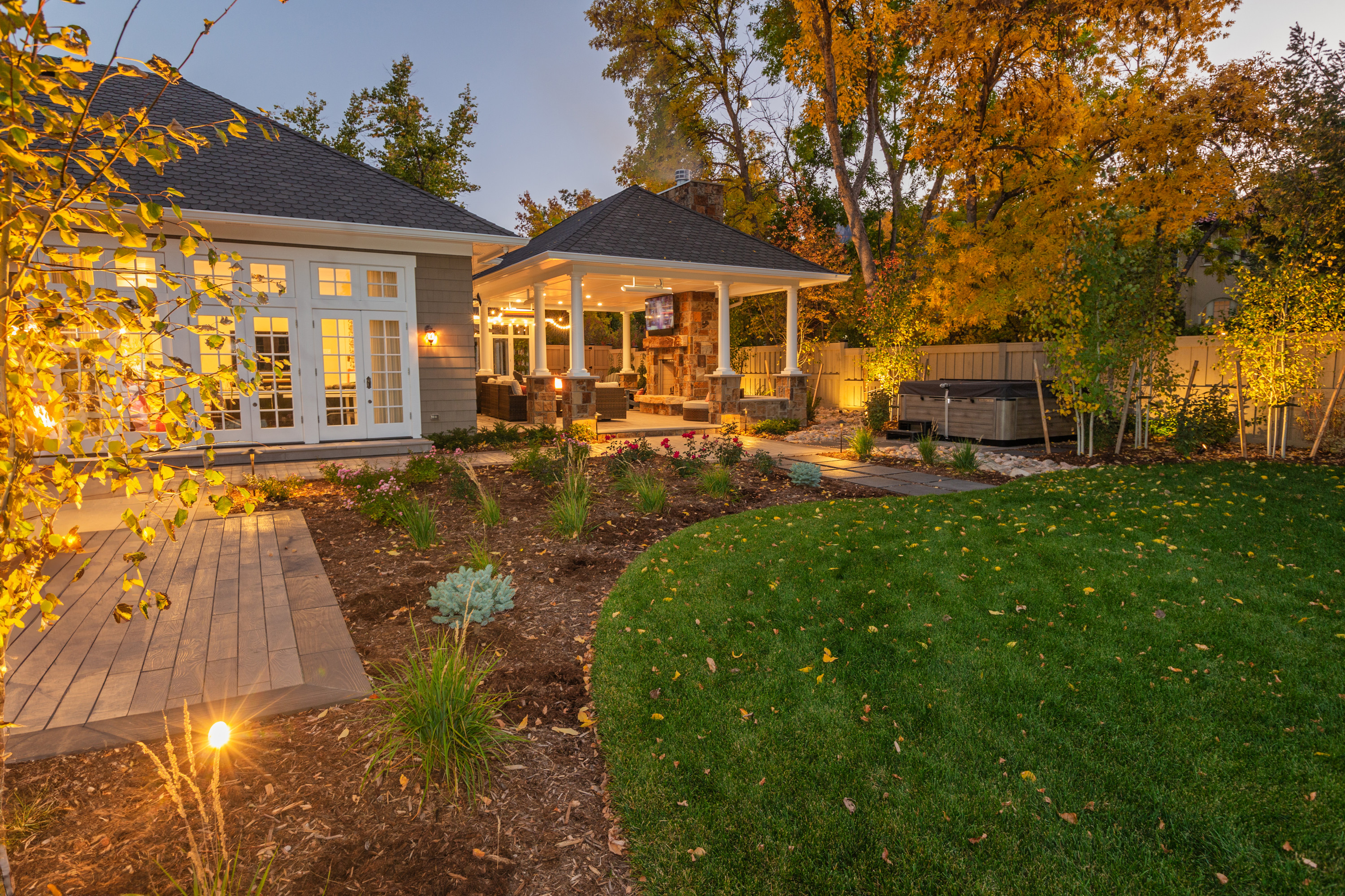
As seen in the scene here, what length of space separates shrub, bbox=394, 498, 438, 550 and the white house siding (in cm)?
516

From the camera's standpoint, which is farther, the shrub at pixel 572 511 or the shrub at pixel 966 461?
the shrub at pixel 966 461

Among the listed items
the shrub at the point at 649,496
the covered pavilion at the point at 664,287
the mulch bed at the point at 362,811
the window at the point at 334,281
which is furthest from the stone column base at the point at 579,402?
the mulch bed at the point at 362,811

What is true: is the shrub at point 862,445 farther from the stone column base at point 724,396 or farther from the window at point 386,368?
the window at point 386,368

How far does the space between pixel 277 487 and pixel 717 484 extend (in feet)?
13.5

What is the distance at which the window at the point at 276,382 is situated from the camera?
9.03 metres

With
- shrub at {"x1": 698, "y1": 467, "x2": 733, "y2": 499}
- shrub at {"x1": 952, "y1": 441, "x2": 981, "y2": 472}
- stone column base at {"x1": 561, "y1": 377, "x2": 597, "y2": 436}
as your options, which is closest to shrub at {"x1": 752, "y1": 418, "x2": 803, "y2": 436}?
stone column base at {"x1": 561, "y1": 377, "x2": 597, "y2": 436}

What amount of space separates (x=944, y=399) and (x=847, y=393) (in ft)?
19.5

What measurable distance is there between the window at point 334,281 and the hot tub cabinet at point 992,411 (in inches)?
352

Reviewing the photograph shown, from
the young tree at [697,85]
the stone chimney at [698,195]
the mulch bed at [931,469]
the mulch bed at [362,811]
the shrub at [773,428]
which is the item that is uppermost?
the young tree at [697,85]

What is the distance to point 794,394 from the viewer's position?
13.9 m

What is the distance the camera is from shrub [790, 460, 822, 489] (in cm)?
729

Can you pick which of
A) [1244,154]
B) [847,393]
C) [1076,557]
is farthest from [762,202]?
[1076,557]

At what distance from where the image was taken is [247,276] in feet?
29.3

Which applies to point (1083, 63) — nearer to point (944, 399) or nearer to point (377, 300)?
point (944, 399)
